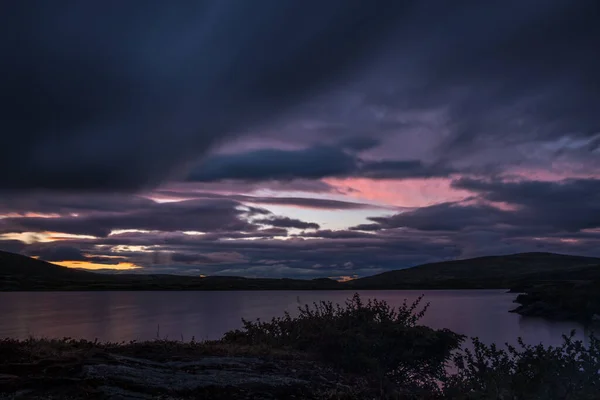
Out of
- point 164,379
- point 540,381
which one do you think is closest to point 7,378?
point 164,379

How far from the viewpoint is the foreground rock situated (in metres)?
8.57

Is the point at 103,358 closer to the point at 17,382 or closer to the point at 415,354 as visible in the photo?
the point at 17,382

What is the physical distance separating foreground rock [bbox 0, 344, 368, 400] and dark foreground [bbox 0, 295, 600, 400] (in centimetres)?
2

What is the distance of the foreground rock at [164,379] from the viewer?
857 centimetres

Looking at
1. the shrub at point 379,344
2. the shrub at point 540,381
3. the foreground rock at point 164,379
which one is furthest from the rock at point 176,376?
the shrub at point 540,381

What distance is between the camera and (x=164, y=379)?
9.52 metres

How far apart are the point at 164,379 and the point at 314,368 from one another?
3.68 metres

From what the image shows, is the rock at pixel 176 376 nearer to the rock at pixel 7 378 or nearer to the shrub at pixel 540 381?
the rock at pixel 7 378

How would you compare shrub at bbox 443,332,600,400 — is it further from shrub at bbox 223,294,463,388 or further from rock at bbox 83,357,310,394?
rock at bbox 83,357,310,394

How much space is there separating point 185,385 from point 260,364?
7.91ft

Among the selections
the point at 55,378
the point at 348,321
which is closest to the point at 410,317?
the point at 348,321

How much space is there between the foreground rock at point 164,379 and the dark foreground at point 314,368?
0.07 feet

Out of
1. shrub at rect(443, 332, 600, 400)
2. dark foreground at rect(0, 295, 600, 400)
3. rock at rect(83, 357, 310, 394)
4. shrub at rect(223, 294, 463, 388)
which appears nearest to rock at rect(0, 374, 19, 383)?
dark foreground at rect(0, 295, 600, 400)

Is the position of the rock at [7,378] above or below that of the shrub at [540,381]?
above
